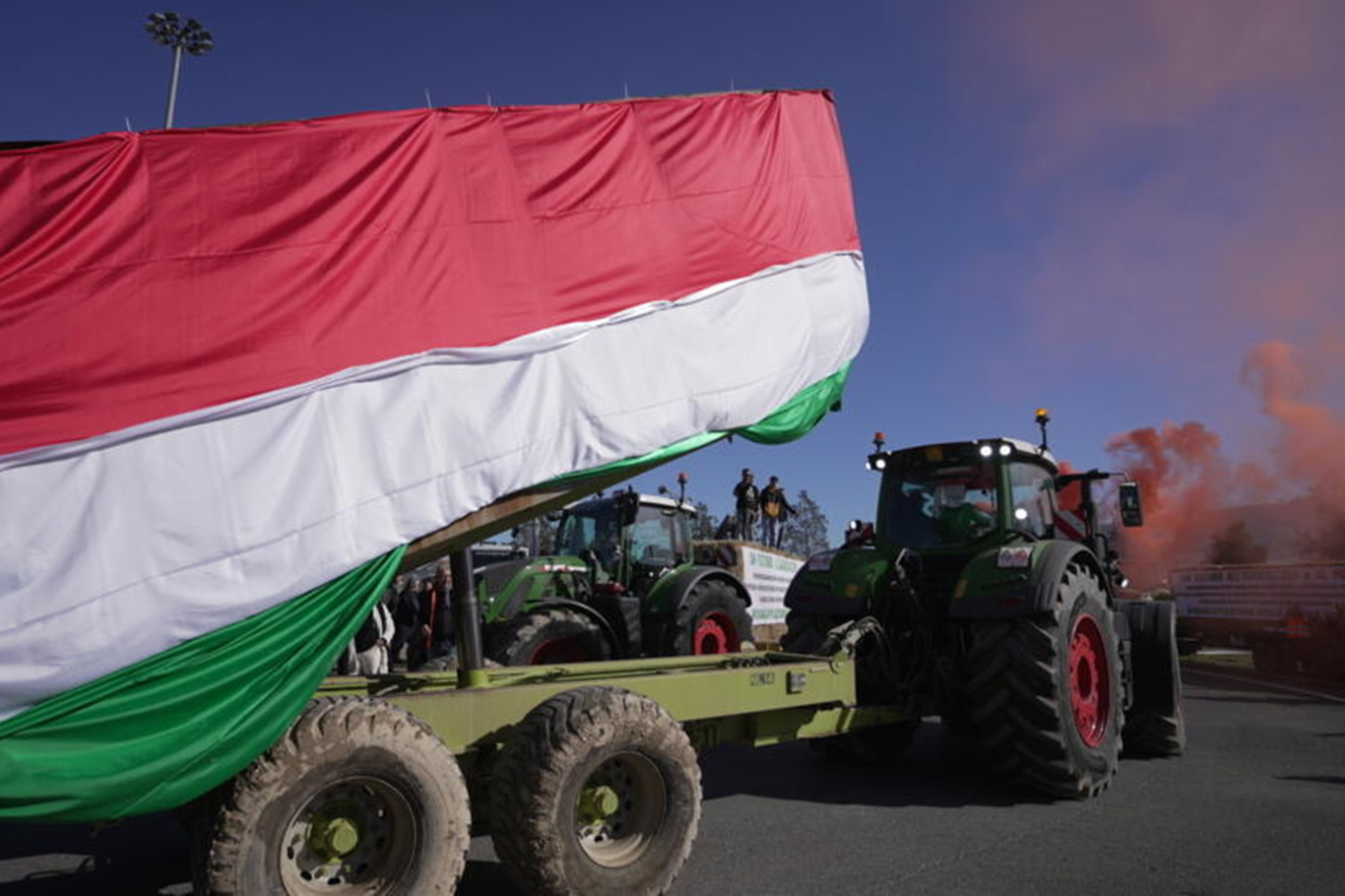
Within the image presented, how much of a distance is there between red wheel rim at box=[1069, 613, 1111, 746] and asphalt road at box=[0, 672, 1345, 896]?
1.49 ft

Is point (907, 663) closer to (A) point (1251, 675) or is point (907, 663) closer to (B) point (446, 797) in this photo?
(B) point (446, 797)

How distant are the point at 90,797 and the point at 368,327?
1.82m

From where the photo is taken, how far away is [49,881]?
4738 millimetres

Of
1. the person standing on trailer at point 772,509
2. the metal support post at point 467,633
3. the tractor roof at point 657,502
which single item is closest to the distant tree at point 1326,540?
the person standing on trailer at point 772,509

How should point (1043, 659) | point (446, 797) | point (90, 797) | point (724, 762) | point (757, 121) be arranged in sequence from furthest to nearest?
1. point (724, 762)
2. point (1043, 659)
3. point (757, 121)
4. point (446, 797)
5. point (90, 797)

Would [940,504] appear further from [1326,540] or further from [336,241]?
[1326,540]

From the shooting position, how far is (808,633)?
741 cm

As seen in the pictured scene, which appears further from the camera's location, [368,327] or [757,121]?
[757,121]

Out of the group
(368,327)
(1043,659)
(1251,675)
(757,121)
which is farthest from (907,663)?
(1251,675)

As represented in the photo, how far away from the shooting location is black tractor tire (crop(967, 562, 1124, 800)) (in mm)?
6113

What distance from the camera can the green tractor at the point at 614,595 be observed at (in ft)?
30.4

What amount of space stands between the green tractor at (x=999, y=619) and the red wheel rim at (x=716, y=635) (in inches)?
99.2

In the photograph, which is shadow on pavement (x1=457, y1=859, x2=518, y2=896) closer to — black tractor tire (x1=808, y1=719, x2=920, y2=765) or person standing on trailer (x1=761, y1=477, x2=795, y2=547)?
black tractor tire (x1=808, y1=719, x2=920, y2=765)

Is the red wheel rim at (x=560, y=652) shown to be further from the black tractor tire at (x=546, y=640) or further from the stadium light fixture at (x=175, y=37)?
the stadium light fixture at (x=175, y=37)
